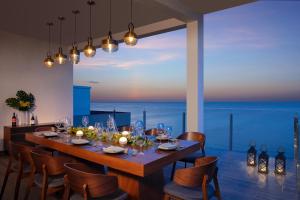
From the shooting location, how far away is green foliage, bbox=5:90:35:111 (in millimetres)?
5148

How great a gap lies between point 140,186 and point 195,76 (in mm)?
2401

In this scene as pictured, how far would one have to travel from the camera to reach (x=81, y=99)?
8.68 m

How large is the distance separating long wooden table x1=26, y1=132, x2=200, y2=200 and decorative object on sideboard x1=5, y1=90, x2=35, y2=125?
2.69 m

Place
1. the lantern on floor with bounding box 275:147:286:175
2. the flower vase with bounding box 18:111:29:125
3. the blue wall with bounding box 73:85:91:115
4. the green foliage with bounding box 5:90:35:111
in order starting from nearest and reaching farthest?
the lantern on floor with bounding box 275:147:286:175 < the green foliage with bounding box 5:90:35:111 < the flower vase with bounding box 18:111:29:125 < the blue wall with bounding box 73:85:91:115

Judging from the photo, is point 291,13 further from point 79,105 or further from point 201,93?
point 79,105

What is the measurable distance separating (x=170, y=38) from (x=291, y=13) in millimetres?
3446

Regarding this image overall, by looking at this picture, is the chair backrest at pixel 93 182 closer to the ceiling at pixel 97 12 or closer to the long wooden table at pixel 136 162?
the long wooden table at pixel 136 162

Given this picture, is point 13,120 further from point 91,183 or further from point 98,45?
point 91,183

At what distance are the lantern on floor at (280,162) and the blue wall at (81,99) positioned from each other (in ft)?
22.0

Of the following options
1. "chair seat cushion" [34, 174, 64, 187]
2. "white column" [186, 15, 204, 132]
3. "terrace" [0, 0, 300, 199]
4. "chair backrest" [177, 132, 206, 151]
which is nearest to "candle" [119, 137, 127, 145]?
"terrace" [0, 0, 300, 199]

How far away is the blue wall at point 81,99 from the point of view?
850cm

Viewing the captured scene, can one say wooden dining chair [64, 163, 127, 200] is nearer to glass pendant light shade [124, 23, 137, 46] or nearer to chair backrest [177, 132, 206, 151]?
chair backrest [177, 132, 206, 151]

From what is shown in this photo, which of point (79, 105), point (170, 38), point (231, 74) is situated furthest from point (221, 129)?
point (79, 105)

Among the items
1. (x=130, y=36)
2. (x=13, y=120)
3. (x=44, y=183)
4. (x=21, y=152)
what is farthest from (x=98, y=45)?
(x=44, y=183)
